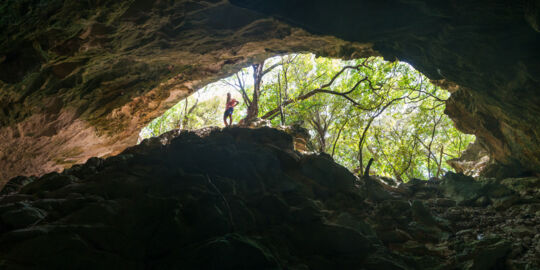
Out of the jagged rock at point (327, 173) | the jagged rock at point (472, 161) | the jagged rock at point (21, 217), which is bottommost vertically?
the jagged rock at point (21, 217)

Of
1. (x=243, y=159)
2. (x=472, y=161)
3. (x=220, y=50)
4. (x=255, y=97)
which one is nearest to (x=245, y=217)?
(x=243, y=159)

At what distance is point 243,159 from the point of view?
28.2 feet

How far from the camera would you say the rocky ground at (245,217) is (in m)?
4.60

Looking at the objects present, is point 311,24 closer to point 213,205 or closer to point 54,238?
point 213,205

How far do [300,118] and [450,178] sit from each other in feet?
37.6

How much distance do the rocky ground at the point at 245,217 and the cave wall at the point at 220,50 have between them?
219 cm

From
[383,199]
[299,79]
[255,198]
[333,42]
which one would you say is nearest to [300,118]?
[299,79]

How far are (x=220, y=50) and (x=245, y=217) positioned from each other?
662 cm

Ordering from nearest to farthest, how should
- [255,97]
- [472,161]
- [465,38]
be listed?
[465,38]
[472,161]
[255,97]

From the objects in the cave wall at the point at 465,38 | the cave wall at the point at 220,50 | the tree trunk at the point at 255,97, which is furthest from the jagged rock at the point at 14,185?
the tree trunk at the point at 255,97

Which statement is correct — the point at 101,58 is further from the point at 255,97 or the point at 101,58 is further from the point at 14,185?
the point at 255,97

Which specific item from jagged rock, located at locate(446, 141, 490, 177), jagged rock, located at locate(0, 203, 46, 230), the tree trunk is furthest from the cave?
the tree trunk

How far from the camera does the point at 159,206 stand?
567 cm

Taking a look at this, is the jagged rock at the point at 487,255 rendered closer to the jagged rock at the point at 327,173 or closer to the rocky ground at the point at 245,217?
the rocky ground at the point at 245,217
